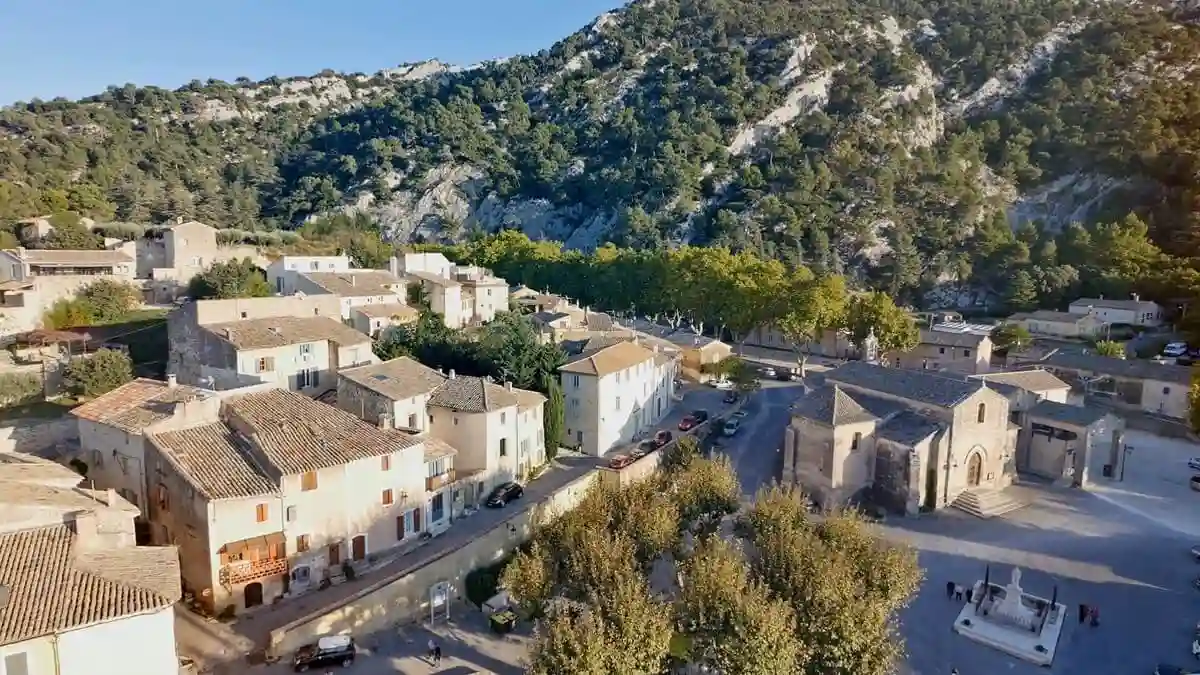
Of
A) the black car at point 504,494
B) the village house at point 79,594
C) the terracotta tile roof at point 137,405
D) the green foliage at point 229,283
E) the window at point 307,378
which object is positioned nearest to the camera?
the village house at point 79,594

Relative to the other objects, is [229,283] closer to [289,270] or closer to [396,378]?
[289,270]

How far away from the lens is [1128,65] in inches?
4892

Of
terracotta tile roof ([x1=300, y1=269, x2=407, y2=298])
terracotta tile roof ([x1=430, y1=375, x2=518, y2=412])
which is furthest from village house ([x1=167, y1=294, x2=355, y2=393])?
terracotta tile roof ([x1=300, y1=269, x2=407, y2=298])

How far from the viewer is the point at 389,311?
173ft

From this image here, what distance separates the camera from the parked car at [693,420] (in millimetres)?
50750

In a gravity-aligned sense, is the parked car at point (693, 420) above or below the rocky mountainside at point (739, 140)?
below

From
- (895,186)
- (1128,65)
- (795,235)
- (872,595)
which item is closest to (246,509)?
(872,595)

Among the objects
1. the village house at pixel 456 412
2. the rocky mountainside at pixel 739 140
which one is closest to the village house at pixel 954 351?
the rocky mountainside at pixel 739 140

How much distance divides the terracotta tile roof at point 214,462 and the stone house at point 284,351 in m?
8.22

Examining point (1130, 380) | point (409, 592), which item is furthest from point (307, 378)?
point (1130, 380)

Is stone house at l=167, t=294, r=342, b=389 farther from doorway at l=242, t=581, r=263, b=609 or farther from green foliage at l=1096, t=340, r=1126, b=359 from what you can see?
green foliage at l=1096, t=340, r=1126, b=359

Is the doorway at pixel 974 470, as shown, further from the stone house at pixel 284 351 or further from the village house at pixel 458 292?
the village house at pixel 458 292

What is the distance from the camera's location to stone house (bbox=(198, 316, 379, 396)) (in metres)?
Result: 38.1

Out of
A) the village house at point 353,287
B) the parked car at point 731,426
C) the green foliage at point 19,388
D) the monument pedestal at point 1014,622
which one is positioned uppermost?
the village house at point 353,287
